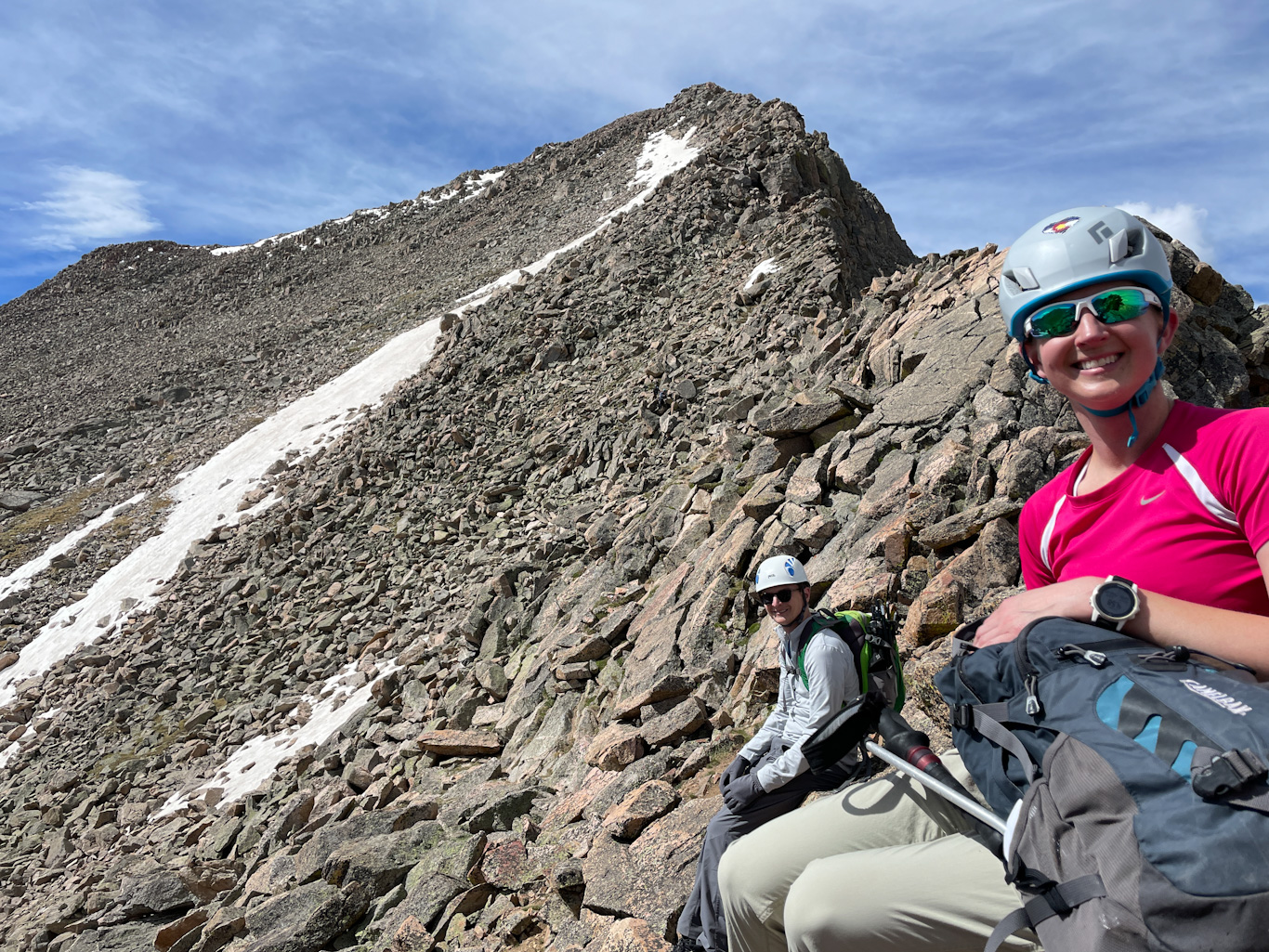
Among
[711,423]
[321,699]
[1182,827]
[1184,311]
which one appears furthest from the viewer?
[711,423]

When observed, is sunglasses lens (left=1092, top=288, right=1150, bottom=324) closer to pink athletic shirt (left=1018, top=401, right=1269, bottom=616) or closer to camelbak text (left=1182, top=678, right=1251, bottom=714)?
pink athletic shirt (left=1018, top=401, right=1269, bottom=616)

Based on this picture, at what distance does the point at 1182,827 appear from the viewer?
1.93 m

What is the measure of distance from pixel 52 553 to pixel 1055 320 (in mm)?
35325

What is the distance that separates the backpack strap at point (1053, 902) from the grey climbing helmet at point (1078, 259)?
6.44 ft

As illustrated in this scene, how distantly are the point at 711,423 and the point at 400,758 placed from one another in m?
9.59

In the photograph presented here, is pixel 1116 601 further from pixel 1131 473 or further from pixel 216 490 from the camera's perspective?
pixel 216 490

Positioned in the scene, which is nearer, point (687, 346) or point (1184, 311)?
point (1184, 311)

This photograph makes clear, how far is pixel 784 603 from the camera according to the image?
18.4ft

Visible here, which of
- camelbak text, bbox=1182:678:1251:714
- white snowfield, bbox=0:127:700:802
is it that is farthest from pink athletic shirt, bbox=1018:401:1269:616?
white snowfield, bbox=0:127:700:802

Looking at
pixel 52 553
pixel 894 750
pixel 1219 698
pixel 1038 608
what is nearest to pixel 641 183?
pixel 52 553

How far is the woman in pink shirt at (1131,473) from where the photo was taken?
7.74 feet

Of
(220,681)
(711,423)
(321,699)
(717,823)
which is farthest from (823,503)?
(220,681)

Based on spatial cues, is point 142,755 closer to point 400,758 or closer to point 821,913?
point 400,758

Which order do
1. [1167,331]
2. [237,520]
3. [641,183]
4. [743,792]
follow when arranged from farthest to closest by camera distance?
1. [641,183]
2. [237,520]
3. [743,792]
4. [1167,331]
